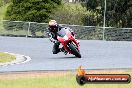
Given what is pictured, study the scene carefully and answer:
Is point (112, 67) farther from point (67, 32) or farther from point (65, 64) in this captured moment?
point (67, 32)

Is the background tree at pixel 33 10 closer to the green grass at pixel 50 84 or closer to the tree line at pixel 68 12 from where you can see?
the tree line at pixel 68 12

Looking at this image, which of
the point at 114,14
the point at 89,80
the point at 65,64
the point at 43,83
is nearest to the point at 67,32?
the point at 65,64

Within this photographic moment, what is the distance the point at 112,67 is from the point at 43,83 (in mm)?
5960

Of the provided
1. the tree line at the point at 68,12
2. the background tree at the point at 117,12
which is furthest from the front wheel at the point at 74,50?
the tree line at the point at 68,12

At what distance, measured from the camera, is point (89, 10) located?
4525 cm

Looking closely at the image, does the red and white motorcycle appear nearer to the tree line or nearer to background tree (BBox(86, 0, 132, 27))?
background tree (BBox(86, 0, 132, 27))

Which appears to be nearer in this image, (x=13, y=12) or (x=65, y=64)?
(x=65, y=64)

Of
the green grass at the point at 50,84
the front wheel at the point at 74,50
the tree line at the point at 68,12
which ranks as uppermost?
the green grass at the point at 50,84

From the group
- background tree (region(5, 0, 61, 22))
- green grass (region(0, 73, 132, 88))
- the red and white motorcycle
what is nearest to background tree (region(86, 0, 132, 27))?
background tree (region(5, 0, 61, 22))

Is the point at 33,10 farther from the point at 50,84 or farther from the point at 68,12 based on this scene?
the point at 50,84

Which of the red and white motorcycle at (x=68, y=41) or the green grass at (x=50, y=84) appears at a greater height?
the green grass at (x=50, y=84)

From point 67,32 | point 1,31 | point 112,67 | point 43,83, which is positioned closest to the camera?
point 43,83

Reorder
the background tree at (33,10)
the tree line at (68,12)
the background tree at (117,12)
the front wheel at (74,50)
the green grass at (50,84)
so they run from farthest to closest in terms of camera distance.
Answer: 1. the background tree at (33,10)
2. the tree line at (68,12)
3. the background tree at (117,12)
4. the front wheel at (74,50)
5. the green grass at (50,84)

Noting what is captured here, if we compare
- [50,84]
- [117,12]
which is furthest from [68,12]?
[50,84]
